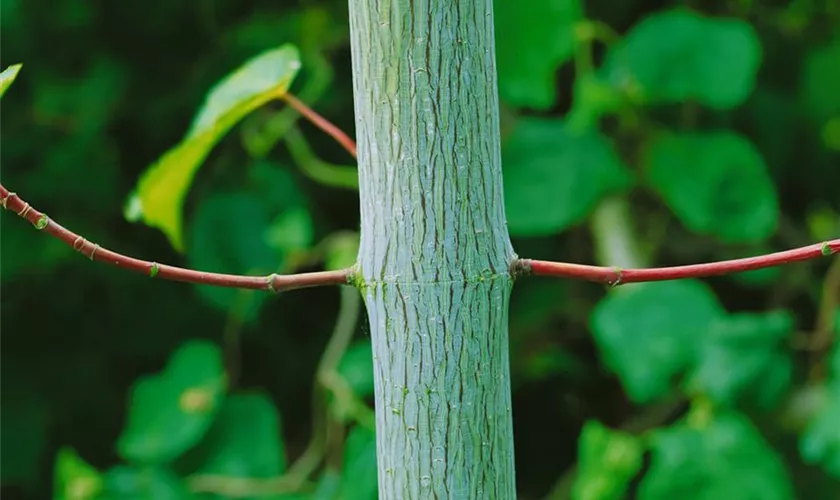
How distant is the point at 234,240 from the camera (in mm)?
1200

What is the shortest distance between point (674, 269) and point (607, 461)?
0.60m

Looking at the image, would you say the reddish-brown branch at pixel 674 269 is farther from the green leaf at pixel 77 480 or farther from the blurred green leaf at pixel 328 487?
the green leaf at pixel 77 480

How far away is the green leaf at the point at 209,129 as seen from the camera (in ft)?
1.81

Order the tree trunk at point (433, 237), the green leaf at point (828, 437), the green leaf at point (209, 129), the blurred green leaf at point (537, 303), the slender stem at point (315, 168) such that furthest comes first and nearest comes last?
the blurred green leaf at point (537, 303), the slender stem at point (315, 168), the green leaf at point (828, 437), the green leaf at point (209, 129), the tree trunk at point (433, 237)

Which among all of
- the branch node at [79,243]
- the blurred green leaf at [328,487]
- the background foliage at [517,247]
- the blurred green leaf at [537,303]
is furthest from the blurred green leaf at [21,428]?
the branch node at [79,243]

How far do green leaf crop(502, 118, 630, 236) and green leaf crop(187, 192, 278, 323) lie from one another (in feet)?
1.00

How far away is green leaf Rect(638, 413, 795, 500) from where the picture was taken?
957mm

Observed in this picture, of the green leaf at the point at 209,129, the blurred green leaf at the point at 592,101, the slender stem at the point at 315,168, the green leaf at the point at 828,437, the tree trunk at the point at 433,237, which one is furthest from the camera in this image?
the slender stem at the point at 315,168

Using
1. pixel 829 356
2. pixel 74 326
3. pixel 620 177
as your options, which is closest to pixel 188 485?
pixel 74 326

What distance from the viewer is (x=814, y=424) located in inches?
38.5

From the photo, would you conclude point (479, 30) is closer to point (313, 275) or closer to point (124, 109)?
point (313, 275)

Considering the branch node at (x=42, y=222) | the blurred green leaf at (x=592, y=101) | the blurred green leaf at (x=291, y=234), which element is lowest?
the branch node at (x=42, y=222)

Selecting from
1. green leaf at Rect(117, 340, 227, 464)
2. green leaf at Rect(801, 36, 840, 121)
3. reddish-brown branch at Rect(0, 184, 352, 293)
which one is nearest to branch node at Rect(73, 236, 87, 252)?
reddish-brown branch at Rect(0, 184, 352, 293)

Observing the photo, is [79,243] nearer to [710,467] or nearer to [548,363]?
[710,467]
